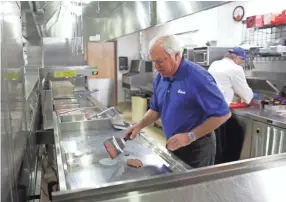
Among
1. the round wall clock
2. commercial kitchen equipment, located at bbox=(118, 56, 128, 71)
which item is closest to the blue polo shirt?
the round wall clock

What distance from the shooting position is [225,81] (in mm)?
3166

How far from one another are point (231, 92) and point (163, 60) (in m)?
1.88

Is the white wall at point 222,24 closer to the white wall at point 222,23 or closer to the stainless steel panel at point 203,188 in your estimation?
the white wall at point 222,23

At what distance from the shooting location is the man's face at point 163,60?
5.15 feet

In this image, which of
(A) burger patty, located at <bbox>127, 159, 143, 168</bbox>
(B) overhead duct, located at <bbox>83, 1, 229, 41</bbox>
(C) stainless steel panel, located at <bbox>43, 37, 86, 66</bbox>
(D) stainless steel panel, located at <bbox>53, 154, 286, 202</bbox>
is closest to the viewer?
(D) stainless steel panel, located at <bbox>53, 154, 286, 202</bbox>

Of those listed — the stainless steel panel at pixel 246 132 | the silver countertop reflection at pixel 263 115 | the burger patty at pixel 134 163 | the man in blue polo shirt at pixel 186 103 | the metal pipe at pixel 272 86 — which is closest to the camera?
the burger patty at pixel 134 163

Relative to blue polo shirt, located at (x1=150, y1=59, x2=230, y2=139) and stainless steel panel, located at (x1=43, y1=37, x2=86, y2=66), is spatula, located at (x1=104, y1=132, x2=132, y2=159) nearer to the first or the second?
blue polo shirt, located at (x1=150, y1=59, x2=230, y2=139)

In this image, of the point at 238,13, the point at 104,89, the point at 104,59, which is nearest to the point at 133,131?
the point at 238,13

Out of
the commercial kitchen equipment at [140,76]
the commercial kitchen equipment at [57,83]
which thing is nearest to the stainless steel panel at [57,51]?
the commercial kitchen equipment at [57,83]

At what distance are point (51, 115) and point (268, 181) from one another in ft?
6.04

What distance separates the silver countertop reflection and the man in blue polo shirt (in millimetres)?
1069

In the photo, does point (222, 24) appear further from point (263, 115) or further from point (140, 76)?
point (140, 76)

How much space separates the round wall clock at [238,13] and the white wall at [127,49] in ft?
13.6

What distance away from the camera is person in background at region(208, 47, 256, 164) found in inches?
122
